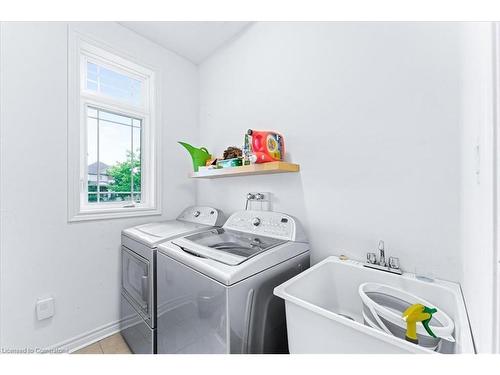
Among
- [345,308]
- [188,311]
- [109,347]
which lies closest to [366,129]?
[345,308]

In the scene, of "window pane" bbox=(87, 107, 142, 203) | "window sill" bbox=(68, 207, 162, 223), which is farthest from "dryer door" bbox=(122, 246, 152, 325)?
"window pane" bbox=(87, 107, 142, 203)

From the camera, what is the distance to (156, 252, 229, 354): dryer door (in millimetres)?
934

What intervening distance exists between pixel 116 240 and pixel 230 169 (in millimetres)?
1162

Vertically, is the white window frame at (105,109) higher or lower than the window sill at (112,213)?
higher

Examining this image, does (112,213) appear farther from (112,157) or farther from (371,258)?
(371,258)

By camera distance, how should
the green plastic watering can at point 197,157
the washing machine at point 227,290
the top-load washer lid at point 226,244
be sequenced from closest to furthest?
the washing machine at point 227,290
the top-load washer lid at point 226,244
the green plastic watering can at point 197,157

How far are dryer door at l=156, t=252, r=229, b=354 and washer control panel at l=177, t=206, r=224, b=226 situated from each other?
63 cm

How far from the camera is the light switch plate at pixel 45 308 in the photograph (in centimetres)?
143

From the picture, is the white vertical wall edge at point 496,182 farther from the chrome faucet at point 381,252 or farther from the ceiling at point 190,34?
the ceiling at point 190,34

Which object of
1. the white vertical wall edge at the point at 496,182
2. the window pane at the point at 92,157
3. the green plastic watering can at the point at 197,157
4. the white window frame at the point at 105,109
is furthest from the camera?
the green plastic watering can at the point at 197,157

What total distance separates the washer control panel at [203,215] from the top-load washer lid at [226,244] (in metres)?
0.20

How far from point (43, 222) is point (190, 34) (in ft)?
6.46

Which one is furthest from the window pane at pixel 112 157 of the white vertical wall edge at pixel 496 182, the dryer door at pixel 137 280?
the white vertical wall edge at pixel 496 182

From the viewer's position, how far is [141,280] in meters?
1.44
